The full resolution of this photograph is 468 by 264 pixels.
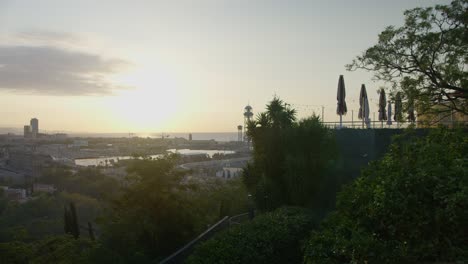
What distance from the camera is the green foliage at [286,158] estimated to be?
1271cm

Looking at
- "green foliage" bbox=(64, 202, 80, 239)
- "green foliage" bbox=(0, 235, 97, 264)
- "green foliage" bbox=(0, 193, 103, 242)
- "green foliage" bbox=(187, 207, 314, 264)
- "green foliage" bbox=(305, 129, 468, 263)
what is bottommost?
"green foliage" bbox=(0, 193, 103, 242)

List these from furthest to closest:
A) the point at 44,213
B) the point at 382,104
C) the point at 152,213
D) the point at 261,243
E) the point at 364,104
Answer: the point at 44,213 < the point at 364,104 < the point at 382,104 < the point at 152,213 < the point at 261,243

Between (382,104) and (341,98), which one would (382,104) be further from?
(341,98)

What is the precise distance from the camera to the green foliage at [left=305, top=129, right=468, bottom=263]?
4.82m

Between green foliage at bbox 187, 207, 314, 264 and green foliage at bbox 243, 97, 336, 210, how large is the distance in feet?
10.5

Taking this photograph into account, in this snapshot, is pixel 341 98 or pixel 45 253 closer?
pixel 45 253

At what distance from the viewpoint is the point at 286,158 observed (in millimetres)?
12977

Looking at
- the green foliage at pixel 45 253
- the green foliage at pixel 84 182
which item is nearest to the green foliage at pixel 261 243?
the green foliage at pixel 45 253

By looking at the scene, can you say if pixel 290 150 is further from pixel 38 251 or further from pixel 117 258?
pixel 38 251

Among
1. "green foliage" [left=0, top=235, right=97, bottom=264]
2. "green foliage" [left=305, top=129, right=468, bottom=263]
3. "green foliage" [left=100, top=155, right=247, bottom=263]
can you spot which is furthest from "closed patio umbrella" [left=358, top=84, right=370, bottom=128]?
"green foliage" [left=0, top=235, right=97, bottom=264]

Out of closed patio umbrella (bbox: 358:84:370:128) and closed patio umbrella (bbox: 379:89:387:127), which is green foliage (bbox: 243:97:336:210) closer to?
closed patio umbrella (bbox: 379:89:387:127)

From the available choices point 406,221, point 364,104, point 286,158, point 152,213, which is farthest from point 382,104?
point 406,221

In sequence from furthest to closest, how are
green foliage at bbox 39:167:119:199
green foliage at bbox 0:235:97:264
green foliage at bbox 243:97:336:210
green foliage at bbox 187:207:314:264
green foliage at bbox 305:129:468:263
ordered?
green foliage at bbox 39:167:119:199 < green foliage at bbox 243:97:336:210 < green foliage at bbox 0:235:97:264 < green foliage at bbox 187:207:314:264 < green foliage at bbox 305:129:468:263

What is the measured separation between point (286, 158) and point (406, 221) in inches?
305
